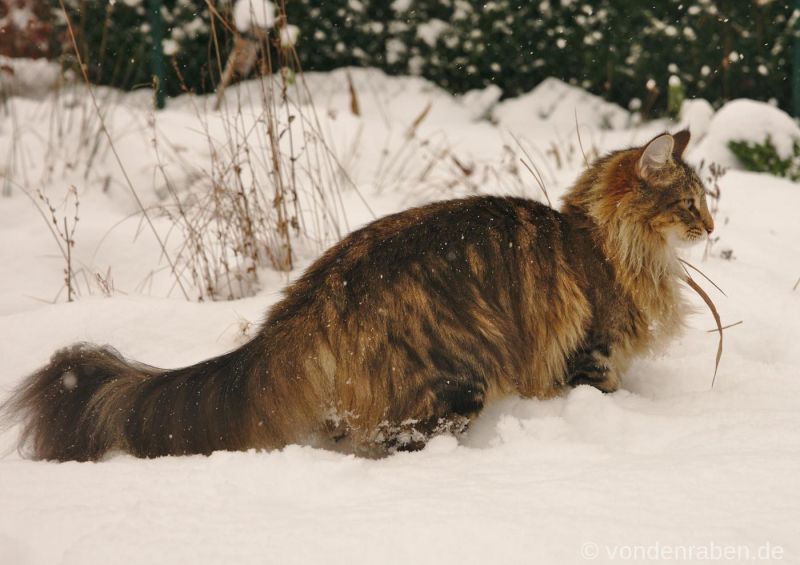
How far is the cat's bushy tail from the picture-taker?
2.14 meters

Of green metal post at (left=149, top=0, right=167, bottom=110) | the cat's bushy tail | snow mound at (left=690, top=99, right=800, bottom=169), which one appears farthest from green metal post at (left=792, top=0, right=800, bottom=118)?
the cat's bushy tail

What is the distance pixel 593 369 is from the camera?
2.68 metres

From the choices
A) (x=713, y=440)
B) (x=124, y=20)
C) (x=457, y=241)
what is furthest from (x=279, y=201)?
(x=124, y=20)

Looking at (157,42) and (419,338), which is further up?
(157,42)

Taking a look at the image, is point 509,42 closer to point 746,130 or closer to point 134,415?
point 746,130

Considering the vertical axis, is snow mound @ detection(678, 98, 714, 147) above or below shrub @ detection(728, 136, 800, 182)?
above

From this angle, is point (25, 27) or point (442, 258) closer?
point (442, 258)

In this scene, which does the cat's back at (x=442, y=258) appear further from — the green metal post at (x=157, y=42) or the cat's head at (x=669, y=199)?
the green metal post at (x=157, y=42)

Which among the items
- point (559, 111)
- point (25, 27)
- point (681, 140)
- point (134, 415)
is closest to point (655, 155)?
point (681, 140)

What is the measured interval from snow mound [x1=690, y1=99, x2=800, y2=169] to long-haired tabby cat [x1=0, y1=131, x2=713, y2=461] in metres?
3.37

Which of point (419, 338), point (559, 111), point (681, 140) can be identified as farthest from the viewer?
point (559, 111)

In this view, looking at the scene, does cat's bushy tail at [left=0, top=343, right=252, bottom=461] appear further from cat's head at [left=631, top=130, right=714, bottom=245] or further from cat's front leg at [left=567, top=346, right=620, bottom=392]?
cat's head at [left=631, top=130, right=714, bottom=245]

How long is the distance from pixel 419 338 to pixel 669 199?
114cm

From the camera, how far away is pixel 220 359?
2.27 m
